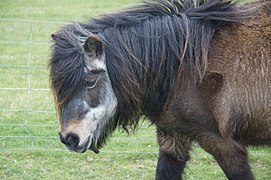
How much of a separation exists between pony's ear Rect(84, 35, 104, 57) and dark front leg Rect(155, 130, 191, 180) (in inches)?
43.2

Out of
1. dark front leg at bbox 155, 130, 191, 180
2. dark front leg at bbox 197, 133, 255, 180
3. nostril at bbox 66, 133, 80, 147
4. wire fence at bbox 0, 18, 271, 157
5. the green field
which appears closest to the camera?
nostril at bbox 66, 133, 80, 147

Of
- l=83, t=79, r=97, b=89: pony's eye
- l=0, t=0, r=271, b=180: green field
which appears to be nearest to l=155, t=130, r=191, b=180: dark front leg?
l=0, t=0, r=271, b=180: green field

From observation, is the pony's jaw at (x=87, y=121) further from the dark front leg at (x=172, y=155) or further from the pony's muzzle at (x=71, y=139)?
the dark front leg at (x=172, y=155)

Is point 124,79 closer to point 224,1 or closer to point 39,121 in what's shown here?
point 224,1

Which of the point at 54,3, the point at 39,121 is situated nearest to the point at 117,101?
the point at 39,121

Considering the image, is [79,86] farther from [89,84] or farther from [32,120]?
[32,120]

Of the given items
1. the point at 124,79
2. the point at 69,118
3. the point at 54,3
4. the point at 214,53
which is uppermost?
the point at 214,53

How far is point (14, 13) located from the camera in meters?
15.3

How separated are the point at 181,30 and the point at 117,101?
779mm

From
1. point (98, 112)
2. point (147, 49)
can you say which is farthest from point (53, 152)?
point (147, 49)

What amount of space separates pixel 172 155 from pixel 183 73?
91cm

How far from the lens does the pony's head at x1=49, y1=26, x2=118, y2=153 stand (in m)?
4.20

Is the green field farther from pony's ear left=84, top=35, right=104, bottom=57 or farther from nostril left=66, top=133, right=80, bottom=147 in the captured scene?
nostril left=66, top=133, right=80, bottom=147

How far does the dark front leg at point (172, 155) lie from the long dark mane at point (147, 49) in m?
0.39
